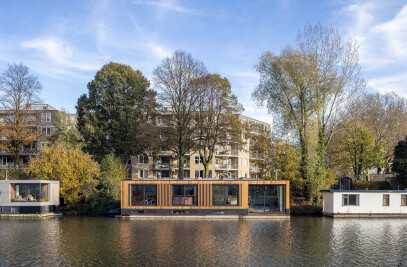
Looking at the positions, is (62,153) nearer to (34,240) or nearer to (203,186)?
(203,186)

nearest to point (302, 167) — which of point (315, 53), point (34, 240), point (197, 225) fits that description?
point (315, 53)

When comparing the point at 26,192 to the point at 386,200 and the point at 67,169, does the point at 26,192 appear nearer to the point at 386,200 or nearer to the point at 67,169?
the point at 67,169

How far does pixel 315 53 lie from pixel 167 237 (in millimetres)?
32987

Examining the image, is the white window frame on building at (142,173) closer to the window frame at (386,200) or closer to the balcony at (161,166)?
the balcony at (161,166)

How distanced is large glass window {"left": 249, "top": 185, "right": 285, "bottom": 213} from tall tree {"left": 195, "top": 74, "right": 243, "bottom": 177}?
9867mm

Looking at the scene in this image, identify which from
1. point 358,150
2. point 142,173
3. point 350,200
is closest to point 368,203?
point 350,200

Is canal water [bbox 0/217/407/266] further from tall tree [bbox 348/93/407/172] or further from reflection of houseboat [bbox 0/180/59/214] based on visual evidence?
tall tree [bbox 348/93/407/172]

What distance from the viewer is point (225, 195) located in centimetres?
4528

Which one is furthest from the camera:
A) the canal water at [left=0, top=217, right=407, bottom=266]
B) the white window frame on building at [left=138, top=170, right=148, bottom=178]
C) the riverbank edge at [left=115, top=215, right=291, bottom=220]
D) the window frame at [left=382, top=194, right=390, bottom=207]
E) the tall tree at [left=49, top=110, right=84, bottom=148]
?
the white window frame on building at [left=138, top=170, right=148, bottom=178]

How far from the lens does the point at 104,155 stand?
59.4m

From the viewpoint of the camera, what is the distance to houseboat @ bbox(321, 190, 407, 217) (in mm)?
47562

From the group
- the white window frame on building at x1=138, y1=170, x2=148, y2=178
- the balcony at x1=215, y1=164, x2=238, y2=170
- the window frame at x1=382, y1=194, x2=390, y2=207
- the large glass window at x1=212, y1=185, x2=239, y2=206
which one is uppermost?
the balcony at x1=215, y1=164, x2=238, y2=170

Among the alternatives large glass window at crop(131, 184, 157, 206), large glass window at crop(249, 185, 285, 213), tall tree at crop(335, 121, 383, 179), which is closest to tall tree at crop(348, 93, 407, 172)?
tall tree at crop(335, 121, 383, 179)

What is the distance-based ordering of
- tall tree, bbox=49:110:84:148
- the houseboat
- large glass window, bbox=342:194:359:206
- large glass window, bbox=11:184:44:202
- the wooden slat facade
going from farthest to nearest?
tall tree, bbox=49:110:84:148
large glass window, bbox=342:194:359:206
the houseboat
large glass window, bbox=11:184:44:202
the wooden slat facade
